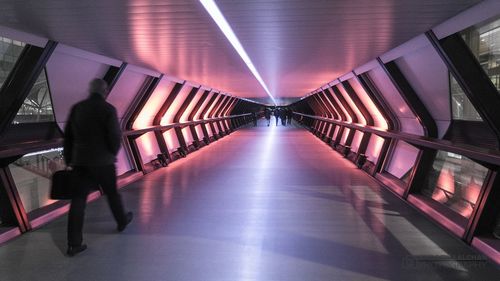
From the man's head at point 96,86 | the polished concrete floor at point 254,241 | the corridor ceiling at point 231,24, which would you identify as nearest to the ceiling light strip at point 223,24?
the corridor ceiling at point 231,24

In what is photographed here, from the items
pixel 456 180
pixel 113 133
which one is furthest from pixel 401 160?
pixel 113 133

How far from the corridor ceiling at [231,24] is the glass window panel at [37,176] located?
165 inches

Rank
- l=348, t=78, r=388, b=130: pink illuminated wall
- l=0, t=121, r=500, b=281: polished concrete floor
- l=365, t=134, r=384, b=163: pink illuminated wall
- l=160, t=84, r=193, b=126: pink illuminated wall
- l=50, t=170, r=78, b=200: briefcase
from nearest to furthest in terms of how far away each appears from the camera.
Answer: l=0, t=121, r=500, b=281: polished concrete floor → l=50, t=170, r=78, b=200: briefcase → l=365, t=134, r=384, b=163: pink illuminated wall → l=348, t=78, r=388, b=130: pink illuminated wall → l=160, t=84, r=193, b=126: pink illuminated wall

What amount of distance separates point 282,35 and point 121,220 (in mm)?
2960

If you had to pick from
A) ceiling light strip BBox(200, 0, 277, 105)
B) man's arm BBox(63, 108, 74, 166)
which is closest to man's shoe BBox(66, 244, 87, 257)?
man's arm BBox(63, 108, 74, 166)

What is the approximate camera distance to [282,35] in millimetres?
5262

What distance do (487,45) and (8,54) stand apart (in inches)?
226

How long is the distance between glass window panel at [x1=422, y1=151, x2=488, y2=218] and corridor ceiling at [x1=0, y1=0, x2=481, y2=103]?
2.14 metres

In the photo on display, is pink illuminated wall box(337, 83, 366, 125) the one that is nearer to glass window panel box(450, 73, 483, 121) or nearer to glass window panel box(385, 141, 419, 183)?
glass window panel box(385, 141, 419, 183)

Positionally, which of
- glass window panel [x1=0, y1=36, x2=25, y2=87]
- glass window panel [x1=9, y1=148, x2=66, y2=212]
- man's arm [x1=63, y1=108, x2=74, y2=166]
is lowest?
glass window panel [x1=9, y1=148, x2=66, y2=212]

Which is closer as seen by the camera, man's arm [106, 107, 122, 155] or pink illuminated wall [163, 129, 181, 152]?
man's arm [106, 107, 122, 155]

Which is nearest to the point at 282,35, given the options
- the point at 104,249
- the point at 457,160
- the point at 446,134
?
the point at 446,134

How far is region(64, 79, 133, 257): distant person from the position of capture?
150 inches

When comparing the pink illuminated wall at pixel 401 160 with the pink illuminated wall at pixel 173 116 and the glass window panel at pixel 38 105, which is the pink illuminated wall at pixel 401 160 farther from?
the pink illuminated wall at pixel 173 116
